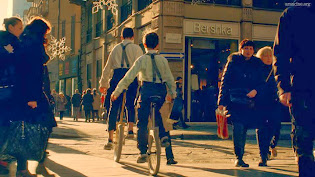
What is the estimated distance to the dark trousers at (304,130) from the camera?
3.37 metres

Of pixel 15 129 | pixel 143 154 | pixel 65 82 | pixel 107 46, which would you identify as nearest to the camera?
pixel 15 129

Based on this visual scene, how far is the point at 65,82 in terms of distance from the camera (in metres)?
35.4

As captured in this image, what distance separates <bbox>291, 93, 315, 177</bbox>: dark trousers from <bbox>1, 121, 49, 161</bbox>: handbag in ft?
8.04

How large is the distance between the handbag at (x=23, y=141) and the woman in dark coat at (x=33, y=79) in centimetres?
6

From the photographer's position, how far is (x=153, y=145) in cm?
522

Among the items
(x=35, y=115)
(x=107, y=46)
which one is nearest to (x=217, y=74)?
(x=107, y=46)

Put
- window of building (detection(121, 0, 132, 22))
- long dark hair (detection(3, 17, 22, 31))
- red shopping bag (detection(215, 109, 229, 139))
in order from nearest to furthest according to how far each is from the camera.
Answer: long dark hair (detection(3, 17, 22, 31)), red shopping bag (detection(215, 109, 229, 139)), window of building (detection(121, 0, 132, 22))

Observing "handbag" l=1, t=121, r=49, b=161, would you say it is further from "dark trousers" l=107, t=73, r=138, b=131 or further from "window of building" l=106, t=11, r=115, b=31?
"window of building" l=106, t=11, r=115, b=31

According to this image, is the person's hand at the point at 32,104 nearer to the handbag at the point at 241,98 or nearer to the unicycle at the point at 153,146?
the unicycle at the point at 153,146

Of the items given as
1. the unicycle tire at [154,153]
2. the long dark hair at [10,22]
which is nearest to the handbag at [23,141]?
the long dark hair at [10,22]

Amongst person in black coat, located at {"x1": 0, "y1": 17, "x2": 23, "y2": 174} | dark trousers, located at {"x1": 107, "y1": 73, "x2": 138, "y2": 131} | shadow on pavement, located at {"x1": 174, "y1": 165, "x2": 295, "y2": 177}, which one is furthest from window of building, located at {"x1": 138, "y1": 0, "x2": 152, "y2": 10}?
person in black coat, located at {"x1": 0, "y1": 17, "x2": 23, "y2": 174}

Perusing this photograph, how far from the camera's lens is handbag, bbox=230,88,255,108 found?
5.77 m

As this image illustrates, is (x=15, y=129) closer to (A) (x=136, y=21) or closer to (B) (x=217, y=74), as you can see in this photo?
(B) (x=217, y=74)

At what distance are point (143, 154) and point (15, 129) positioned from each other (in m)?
1.71
